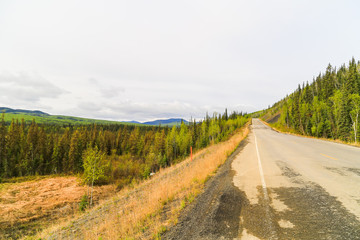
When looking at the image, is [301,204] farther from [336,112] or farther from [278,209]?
[336,112]

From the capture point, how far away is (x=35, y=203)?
2827cm

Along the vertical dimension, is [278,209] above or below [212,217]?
above

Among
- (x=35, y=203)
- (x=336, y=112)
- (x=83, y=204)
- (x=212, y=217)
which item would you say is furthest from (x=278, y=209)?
(x=336, y=112)

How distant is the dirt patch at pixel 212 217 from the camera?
344cm

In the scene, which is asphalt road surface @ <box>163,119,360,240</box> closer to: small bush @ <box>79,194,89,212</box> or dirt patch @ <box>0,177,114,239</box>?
dirt patch @ <box>0,177,114,239</box>

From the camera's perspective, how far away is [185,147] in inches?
2467

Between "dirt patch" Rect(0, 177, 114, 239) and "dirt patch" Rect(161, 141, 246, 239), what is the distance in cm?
2175

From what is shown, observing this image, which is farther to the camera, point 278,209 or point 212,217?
point 278,209

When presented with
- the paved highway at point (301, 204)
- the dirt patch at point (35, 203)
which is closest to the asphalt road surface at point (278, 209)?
the paved highway at point (301, 204)

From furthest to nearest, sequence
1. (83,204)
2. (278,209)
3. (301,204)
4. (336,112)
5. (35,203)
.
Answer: (336,112) < (35,203) < (83,204) < (301,204) < (278,209)

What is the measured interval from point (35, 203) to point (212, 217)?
39.9 meters

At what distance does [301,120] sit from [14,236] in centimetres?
7546

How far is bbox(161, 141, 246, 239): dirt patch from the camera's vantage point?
3.44 metres

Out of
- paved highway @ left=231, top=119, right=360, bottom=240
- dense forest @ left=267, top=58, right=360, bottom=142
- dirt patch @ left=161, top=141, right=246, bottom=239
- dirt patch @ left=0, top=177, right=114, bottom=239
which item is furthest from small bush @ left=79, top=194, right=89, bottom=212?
dense forest @ left=267, top=58, right=360, bottom=142
